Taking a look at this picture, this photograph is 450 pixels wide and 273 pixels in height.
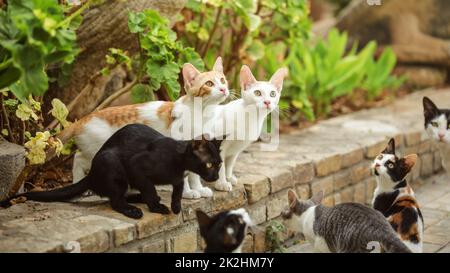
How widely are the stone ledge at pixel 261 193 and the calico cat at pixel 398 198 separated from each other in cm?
73

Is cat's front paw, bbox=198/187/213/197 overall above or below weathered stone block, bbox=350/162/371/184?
above

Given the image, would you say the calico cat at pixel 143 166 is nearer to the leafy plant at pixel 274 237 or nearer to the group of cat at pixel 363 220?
the group of cat at pixel 363 220

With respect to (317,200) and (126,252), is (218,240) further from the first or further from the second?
(317,200)

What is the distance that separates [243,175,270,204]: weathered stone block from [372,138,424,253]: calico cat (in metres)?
0.69

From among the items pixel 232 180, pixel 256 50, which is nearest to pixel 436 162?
pixel 256 50

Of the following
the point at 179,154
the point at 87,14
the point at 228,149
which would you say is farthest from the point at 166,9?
the point at 179,154

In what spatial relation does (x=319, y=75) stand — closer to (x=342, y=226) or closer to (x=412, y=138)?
(x=412, y=138)

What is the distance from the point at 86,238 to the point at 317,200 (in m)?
1.38

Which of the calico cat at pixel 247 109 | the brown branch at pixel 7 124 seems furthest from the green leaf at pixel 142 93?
the brown branch at pixel 7 124

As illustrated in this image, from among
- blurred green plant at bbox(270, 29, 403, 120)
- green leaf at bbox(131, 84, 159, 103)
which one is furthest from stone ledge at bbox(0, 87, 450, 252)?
green leaf at bbox(131, 84, 159, 103)

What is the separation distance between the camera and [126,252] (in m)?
3.29

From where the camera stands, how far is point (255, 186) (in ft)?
13.5

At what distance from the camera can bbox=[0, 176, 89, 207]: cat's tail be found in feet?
11.6

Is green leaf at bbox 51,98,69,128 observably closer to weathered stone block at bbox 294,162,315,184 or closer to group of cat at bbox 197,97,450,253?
group of cat at bbox 197,97,450,253
